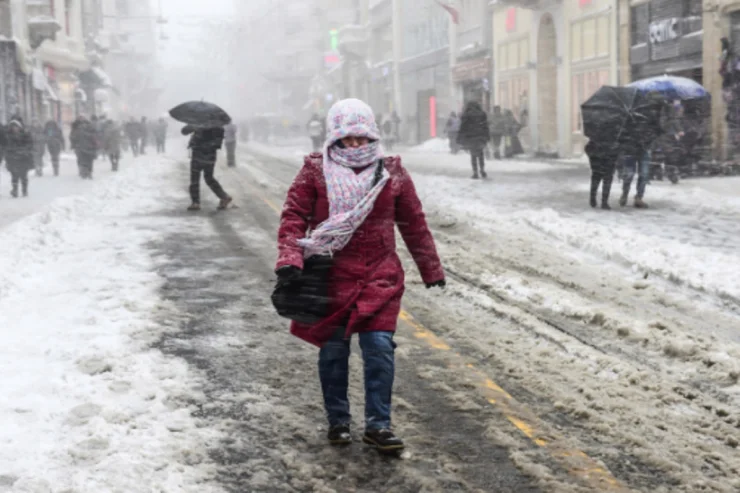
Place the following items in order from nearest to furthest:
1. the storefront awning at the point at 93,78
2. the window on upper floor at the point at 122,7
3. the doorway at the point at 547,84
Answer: the doorway at the point at 547,84
the storefront awning at the point at 93,78
the window on upper floor at the point at 122,7

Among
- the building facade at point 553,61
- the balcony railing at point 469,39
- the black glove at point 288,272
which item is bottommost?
the black glove at point 288,272

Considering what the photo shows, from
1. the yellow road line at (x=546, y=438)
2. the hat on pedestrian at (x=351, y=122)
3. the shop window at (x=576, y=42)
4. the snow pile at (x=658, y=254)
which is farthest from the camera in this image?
the shop window at (x=576, y=42)

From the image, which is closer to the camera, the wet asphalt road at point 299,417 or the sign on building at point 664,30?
the wet asphalt road at point 299,417

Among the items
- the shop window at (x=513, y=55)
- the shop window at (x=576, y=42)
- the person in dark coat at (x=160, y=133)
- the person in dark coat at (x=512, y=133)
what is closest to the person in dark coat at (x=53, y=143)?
the person in dark coat at (x=512, y=133)

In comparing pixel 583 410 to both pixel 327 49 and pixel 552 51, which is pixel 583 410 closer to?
pixel 552 51

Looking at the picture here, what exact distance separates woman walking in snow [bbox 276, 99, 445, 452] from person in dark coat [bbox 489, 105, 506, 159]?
95.8 ft

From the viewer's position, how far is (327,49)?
95375 mm

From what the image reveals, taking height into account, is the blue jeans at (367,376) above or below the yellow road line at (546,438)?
above

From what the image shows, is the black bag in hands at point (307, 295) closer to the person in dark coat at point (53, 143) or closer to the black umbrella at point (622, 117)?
the black umbrella at point (622, 117)

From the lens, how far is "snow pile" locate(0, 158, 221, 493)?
4.45 metres

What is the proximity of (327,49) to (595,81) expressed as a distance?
67.0 metres

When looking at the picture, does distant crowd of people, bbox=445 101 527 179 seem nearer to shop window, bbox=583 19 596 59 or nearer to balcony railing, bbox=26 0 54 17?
shop window, bbox=583 19 596 59

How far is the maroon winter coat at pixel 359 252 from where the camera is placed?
4.63 meters

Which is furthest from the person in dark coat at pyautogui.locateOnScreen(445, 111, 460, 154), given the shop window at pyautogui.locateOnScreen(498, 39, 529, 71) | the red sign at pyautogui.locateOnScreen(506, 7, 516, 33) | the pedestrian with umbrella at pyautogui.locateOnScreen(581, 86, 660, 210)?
the pedestrian with umbrella at pyautogui.locateOnScreen(581, 86, 660, 210)
